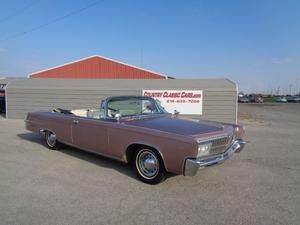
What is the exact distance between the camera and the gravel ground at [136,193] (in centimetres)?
348

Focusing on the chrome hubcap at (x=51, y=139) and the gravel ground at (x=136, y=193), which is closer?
the gravel ground at (x=136, y=193)

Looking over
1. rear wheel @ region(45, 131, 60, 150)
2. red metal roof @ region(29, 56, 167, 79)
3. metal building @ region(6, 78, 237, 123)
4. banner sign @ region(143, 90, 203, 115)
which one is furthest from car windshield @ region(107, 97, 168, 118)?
red metal roof @ region(29, 56, 167, 79)

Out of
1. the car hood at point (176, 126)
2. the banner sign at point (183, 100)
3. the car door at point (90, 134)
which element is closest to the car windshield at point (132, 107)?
the car door at point (90, 134)

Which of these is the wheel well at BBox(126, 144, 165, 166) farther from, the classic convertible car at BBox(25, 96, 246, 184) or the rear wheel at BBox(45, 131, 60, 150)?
the rear wheel at BBox(45, 131, 60, 150)

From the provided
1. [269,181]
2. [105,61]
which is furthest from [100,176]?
[105,61]

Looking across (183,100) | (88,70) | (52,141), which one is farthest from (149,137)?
(88,70)

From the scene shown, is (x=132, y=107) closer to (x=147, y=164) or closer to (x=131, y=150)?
(x=131, y=150)

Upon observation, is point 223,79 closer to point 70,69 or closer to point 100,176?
point 100,176

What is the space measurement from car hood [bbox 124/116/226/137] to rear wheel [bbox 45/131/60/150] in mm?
2773

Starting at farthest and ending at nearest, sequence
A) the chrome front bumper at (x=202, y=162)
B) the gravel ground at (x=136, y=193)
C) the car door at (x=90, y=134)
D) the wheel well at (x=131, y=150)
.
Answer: the car door at (x=90, y=134)
the wheel well at (x=131, y=150)
the chrome front bumper at (x=202, y=162)
the gravel ground at (x=136, y=193)

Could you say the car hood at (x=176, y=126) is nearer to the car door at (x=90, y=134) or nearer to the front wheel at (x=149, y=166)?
the front wheel at (x=149, y=166)

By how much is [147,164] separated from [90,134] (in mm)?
1569

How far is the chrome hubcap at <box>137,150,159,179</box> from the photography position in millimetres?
4648

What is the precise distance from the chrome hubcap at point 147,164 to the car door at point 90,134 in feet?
2.80
